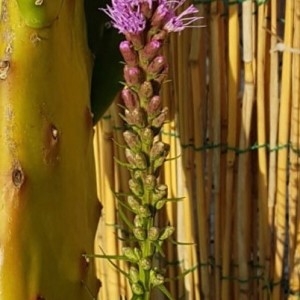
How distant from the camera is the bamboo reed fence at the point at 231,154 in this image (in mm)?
1104

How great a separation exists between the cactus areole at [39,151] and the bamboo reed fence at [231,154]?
38 cm

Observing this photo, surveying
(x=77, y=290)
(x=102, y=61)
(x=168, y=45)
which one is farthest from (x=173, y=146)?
(x=77, y=290)

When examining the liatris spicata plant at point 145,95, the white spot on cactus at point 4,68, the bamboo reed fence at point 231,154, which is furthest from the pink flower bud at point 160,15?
the bamboo reed fence at point 231,154

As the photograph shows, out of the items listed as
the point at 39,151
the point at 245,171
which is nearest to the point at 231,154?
the point at 245,171

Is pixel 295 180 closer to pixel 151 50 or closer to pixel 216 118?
pixel 216 118

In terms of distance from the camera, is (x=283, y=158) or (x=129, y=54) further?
(x=283, y=158)

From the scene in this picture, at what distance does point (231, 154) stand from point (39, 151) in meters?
0.51

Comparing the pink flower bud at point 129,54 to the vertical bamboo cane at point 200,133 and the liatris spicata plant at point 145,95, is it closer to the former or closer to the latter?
the liatris spicata plant at point 145,95

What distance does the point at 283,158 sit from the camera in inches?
44.4

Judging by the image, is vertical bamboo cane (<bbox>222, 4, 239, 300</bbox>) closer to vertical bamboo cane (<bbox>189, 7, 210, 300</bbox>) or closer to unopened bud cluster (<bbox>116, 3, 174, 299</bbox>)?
vertical bamboo cane (<bbox>189, 7, 210, 300</bbox>)

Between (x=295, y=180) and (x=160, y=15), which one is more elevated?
(x=160, y=15)

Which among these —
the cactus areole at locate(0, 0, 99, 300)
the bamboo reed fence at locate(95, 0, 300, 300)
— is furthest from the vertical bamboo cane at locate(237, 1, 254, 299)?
the cactus areole at locate(0, 0, 99, 300)

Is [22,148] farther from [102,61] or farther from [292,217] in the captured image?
[292,217]

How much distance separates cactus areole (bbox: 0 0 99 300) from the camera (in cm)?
67
